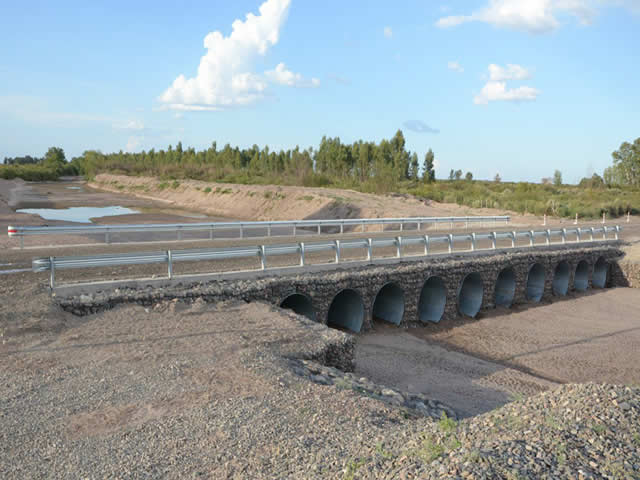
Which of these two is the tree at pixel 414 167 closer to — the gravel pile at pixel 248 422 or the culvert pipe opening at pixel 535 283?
the culvert pipe opening at pixel 535 283

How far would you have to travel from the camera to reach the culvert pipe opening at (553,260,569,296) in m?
25.7

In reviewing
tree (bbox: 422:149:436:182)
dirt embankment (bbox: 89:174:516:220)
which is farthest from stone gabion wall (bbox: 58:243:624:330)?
tree (bbox: 422:149:436:182)

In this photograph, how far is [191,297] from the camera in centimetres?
1265

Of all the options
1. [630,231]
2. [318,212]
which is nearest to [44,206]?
[318,212]

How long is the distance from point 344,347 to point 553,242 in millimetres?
19592

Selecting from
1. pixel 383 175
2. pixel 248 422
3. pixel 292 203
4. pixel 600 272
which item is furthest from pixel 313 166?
pixel 248 422

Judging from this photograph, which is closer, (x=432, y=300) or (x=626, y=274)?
(x=432, y=300)

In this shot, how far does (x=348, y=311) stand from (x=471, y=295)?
20.3ft

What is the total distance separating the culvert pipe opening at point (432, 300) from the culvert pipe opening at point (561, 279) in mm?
8727

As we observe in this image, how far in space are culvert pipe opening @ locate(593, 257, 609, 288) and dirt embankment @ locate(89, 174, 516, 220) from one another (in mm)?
14405

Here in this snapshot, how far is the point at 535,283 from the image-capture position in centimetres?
2433

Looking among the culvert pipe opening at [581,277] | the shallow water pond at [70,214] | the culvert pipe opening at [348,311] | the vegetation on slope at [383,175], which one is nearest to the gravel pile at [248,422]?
the culvert pipe opening at [348,311]

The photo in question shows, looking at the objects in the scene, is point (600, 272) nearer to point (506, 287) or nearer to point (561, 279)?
point (561, 279)

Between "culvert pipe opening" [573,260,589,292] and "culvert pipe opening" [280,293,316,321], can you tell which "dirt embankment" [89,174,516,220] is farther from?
"culvert pipe opening" [280,293,316,321]
